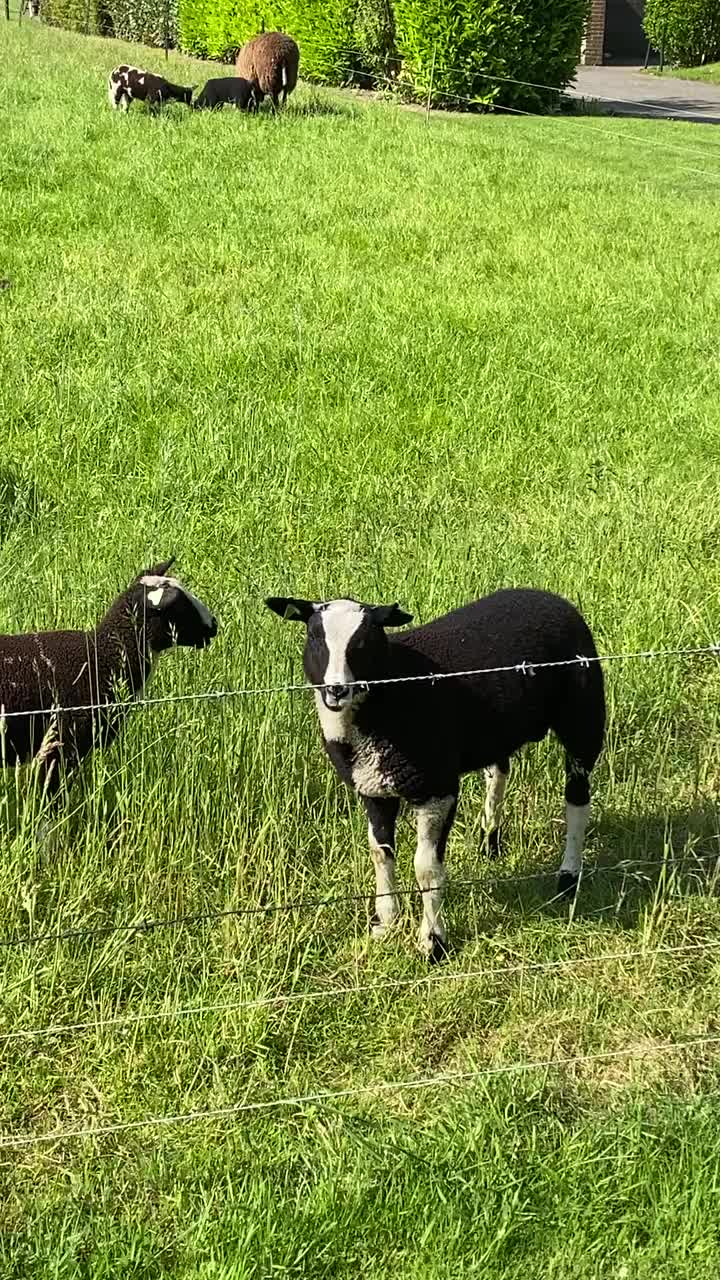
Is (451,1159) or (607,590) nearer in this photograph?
(451,1159)

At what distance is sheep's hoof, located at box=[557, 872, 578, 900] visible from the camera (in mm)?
4324

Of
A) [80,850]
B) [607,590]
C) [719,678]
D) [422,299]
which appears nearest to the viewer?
[80,850]

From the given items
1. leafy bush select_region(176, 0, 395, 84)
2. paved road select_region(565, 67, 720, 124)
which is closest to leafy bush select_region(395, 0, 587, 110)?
leafy bush select_region(176, 0, 395, 84)

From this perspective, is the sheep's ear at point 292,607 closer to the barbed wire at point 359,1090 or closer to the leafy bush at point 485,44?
the barbed wire at point 359,1090

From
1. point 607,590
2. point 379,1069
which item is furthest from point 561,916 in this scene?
point 607,590

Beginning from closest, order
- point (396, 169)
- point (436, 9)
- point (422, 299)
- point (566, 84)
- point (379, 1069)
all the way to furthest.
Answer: point (379, 1069), point (422, 299), point (396, 169), point (436, 9), point (566, 84)

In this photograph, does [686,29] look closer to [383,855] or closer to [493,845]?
[493,845]

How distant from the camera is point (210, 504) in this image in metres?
7.14

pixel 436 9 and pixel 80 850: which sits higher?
pixel 436 9

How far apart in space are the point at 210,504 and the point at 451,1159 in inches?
176

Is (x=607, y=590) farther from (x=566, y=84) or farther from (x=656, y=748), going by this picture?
(x=566, y=84)

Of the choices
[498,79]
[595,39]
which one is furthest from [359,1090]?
[595,39]

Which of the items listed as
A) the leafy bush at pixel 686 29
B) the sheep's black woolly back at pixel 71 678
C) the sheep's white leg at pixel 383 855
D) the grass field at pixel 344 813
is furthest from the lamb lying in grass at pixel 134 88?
the leafy bush at pixel 686 29

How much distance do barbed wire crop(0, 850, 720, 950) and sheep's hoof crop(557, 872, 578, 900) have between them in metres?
0.03
